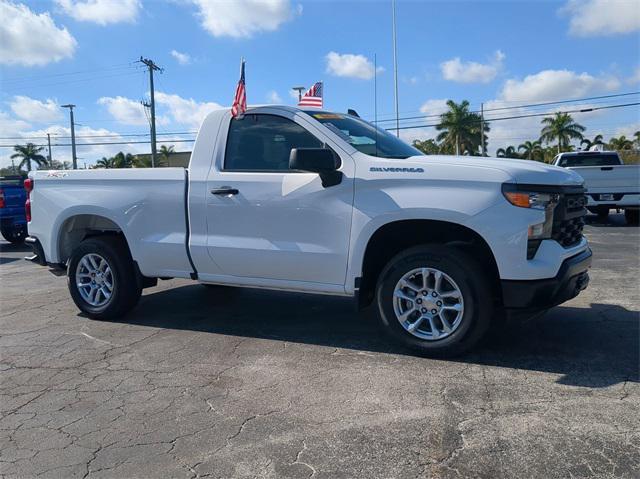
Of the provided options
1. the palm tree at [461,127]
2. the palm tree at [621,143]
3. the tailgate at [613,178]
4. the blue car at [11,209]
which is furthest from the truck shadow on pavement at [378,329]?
the palm tree at [621,143]

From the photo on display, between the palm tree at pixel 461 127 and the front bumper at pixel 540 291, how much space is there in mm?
43919

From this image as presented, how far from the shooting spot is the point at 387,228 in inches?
174

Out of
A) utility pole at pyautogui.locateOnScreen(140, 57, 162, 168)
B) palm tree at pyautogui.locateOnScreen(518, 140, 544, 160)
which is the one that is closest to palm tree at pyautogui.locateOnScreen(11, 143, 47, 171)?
utility pole at pyautogui.locateOnScreen(140, 57, 162, 168)

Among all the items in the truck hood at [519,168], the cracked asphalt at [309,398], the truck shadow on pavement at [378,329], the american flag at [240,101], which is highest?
the american flag at [240,101]

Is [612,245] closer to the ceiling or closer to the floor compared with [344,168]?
closer to the floor

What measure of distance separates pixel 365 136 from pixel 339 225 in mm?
980

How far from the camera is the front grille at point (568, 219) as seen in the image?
13.3 feet

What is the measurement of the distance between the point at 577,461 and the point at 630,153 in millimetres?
47763

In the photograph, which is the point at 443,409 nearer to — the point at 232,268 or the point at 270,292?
the point at 232,268

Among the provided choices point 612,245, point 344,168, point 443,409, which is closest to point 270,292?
point 344,168

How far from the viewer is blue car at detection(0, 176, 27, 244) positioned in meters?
12.9

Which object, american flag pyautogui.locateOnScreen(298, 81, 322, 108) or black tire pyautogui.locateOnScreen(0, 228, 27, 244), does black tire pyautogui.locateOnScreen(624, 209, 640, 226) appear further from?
black tire pyautogui.locateOnScreen(0, 228, 27, 244)

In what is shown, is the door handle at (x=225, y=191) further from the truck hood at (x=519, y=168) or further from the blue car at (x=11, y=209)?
the blue car at (x=11, y=209)

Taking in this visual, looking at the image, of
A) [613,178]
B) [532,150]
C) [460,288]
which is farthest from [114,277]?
[532,150]
